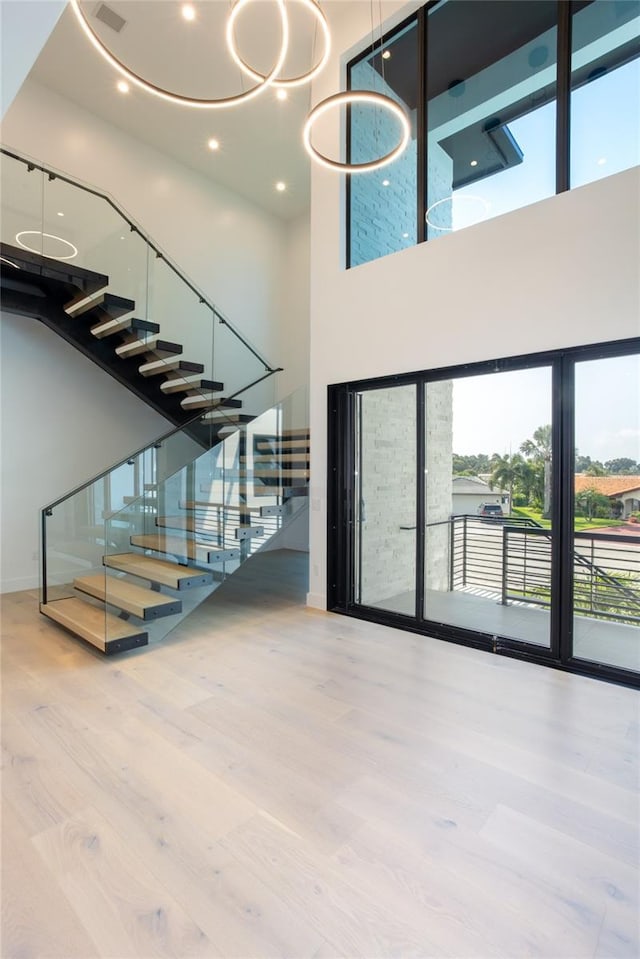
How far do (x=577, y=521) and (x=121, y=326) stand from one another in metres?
5.08

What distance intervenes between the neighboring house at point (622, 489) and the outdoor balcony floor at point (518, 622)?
88 centimetres

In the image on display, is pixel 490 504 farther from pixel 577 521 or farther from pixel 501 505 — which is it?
pixel 577 521

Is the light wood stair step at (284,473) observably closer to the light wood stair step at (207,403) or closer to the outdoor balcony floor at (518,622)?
the light wood stair step at (207,403)

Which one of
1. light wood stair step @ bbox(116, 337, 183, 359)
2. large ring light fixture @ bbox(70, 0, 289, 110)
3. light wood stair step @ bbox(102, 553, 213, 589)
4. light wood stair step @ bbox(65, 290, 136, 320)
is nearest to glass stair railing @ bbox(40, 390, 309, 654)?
light wood stair step @ bbox(102, 553, 213, 589)

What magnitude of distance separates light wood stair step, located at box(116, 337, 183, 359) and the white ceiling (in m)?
3.18

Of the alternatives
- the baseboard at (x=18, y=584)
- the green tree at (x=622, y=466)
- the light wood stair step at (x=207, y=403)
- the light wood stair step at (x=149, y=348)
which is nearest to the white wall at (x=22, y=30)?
the green tree at (x=622, y=466)

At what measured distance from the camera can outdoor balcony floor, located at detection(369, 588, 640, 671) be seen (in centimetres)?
344

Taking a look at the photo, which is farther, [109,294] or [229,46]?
[109,294]

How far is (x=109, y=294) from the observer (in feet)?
17.4

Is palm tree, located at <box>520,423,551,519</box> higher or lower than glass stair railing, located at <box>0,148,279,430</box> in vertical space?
lower

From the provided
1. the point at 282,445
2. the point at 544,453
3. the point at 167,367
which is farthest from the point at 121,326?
the point at 544,453

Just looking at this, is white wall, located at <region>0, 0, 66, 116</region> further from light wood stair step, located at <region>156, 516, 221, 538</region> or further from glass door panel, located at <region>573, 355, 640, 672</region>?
glass door panel, located at <region>573, 355, 640, 672</region>

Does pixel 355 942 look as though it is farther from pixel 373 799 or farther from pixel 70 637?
pixel 70 637

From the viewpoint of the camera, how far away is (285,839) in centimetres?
189
